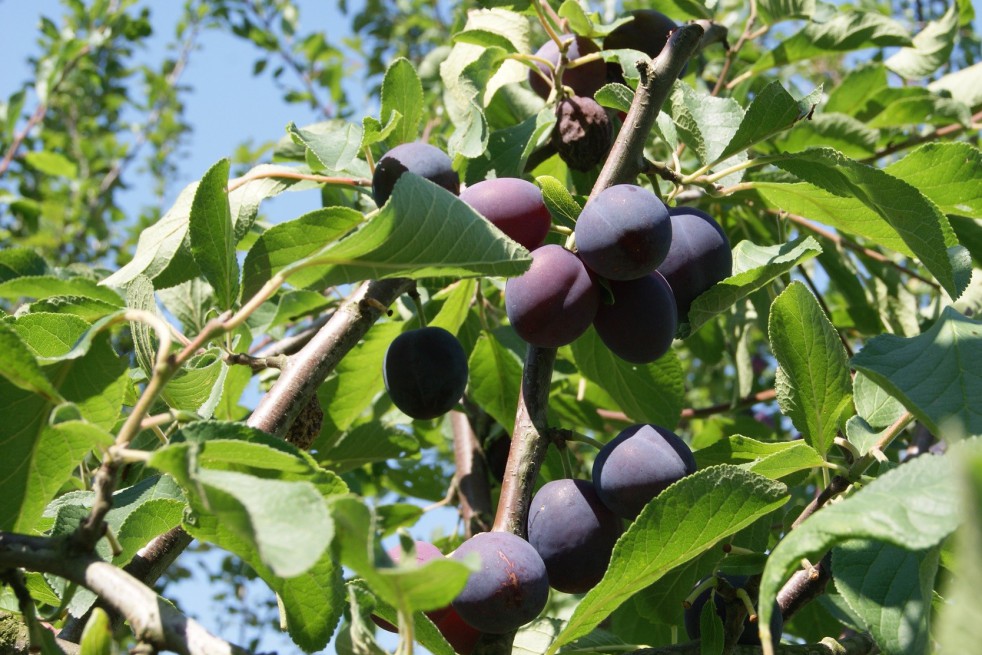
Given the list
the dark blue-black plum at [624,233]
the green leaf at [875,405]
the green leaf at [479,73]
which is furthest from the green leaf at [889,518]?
the green leaf at [479,73]

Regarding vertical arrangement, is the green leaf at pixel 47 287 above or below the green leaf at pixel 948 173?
below

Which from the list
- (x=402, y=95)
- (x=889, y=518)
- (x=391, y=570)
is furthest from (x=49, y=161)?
(x=889, y=518)

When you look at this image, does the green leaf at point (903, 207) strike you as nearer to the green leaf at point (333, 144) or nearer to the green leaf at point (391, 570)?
the green leaf at point (333, 144)

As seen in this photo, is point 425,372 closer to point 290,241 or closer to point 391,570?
point 290,241

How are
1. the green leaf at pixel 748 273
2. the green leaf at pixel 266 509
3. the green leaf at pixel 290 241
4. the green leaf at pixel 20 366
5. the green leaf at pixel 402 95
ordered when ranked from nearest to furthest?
1. the green leaf at pixel 266 509
2. the green leaf at pixel 20 366
3. the green leaf at pixel 748 273
4. the green leaf at pixel 290 241
5. the green leaf at pixel 402 95

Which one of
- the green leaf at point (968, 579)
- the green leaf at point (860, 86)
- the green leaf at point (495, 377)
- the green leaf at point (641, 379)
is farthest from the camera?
the green leaf at point (860, 86)

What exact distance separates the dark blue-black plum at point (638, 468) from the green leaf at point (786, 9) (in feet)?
3.92

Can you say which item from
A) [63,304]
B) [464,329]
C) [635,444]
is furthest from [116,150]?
[635,444]

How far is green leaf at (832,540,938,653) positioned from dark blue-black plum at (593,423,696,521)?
19 cm

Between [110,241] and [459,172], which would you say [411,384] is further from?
[110,241]

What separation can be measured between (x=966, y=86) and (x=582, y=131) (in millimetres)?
1184

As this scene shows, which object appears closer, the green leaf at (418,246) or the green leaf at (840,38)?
the green leaf at (418,246)

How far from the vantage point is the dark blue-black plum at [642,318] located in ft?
3.15

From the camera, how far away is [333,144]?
1.14 metres
